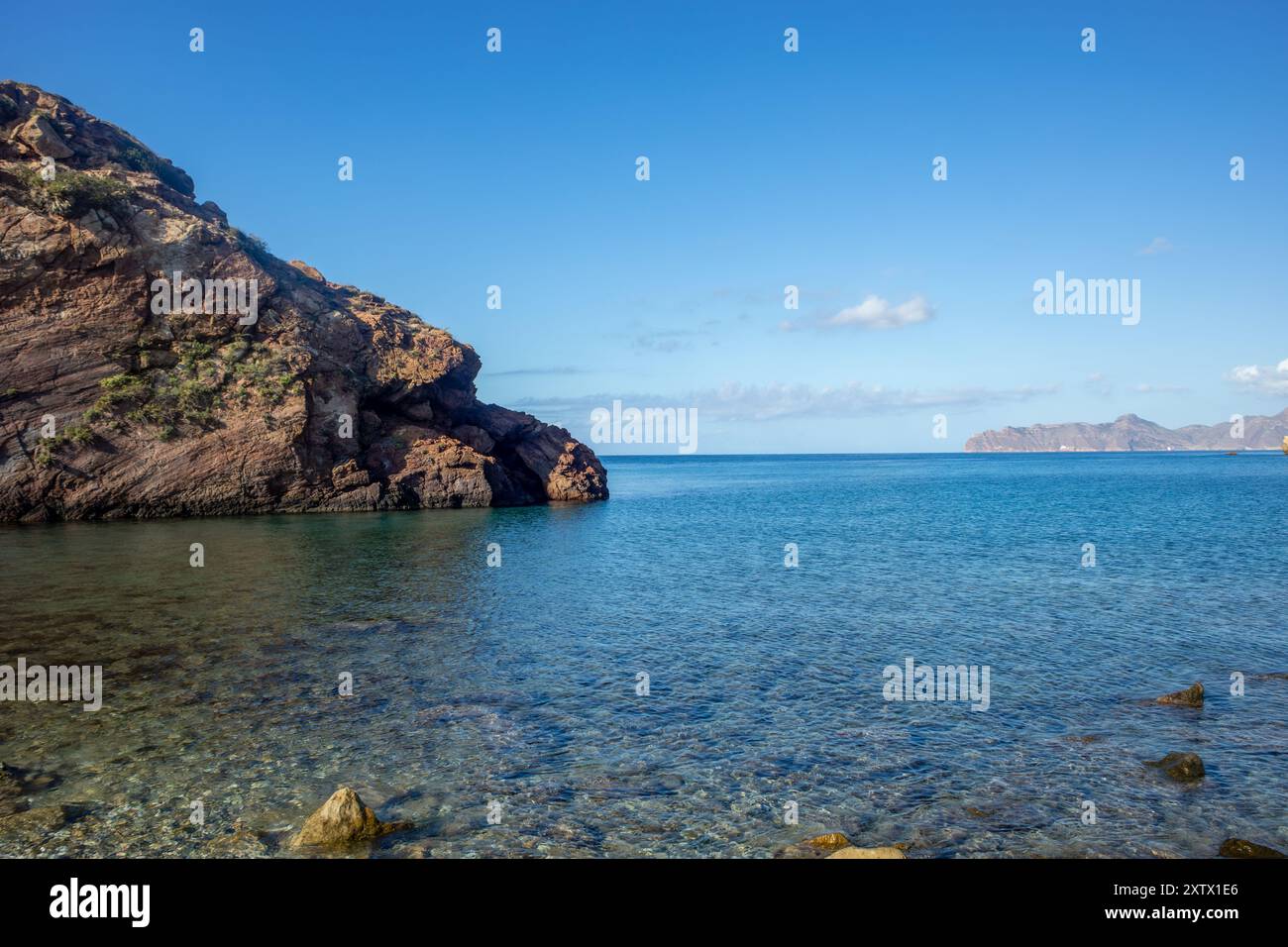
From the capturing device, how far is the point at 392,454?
216 feet

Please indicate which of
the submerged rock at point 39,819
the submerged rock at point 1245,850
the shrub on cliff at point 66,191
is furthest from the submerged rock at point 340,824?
the shrub on cliff at point 66,191

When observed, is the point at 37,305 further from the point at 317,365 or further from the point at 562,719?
the point at 562,719

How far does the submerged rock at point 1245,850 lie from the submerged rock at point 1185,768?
230 cm

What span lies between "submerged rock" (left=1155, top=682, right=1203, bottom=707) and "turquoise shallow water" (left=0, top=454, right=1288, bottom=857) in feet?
1.53

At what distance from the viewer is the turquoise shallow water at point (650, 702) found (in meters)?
10.4

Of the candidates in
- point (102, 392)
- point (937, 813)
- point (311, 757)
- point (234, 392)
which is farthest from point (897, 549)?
point (102, 392)

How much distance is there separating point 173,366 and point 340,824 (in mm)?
57485

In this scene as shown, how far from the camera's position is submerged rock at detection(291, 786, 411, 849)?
954 centimetres

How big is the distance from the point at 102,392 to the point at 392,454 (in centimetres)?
2133

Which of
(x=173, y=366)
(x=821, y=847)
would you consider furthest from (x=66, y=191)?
(x=821, y=847)

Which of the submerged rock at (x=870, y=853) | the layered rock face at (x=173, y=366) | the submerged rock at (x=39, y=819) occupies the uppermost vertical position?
the layered rock face at (x=173, y=366)

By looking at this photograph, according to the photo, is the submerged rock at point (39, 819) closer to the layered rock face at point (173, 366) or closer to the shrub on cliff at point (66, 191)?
the layered rock face at point (173, 366)

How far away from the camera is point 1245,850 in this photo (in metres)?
9.22
